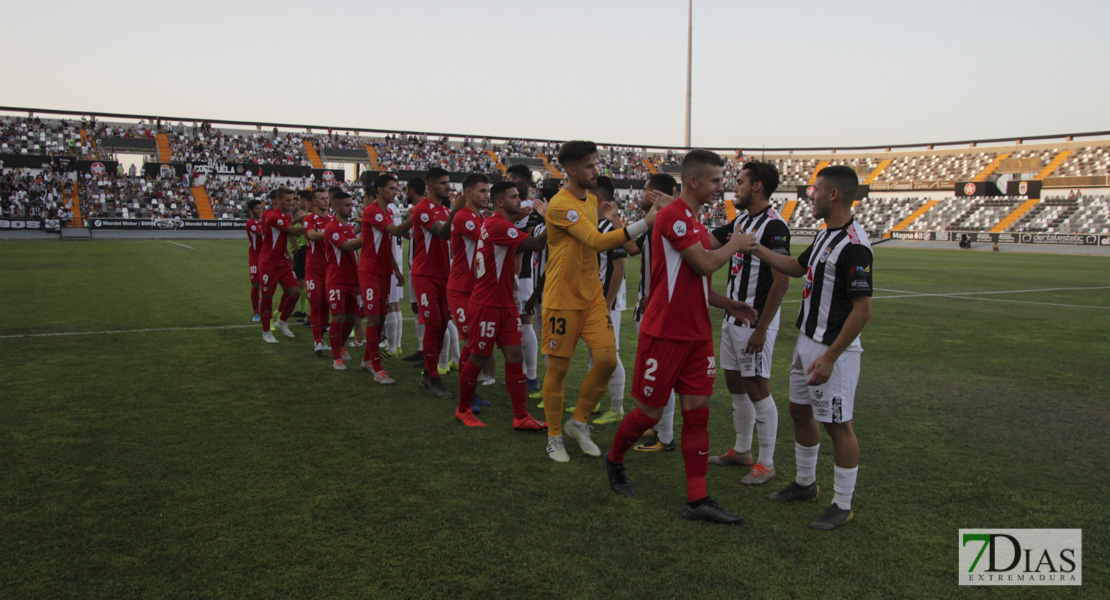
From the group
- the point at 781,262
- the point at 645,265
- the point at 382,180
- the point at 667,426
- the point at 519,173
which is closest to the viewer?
the point at 781,262

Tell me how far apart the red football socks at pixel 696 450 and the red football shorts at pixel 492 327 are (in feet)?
7.42

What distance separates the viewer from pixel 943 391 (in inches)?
295

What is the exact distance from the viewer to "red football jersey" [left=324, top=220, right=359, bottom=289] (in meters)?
8.15

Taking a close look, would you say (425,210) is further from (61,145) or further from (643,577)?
(61,145)

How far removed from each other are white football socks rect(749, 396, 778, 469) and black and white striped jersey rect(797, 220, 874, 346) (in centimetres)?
96

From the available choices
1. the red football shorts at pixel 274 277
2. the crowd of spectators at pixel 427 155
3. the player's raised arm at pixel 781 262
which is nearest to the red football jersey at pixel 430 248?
the red football shorts at pixel 274 277

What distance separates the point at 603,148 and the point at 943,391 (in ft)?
212

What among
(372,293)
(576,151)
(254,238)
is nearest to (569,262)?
(576,151)

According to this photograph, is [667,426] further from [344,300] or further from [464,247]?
[344,300]

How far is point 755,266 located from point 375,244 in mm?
4664

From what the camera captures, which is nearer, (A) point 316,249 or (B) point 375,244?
(B) point 375,244

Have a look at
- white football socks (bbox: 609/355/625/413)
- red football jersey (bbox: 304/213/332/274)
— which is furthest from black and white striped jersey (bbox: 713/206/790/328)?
red football jersey (bbox: 304/213/332/274)

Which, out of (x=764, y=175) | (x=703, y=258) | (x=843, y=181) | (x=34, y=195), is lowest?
(x=703, y=258)

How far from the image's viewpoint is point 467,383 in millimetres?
6117
